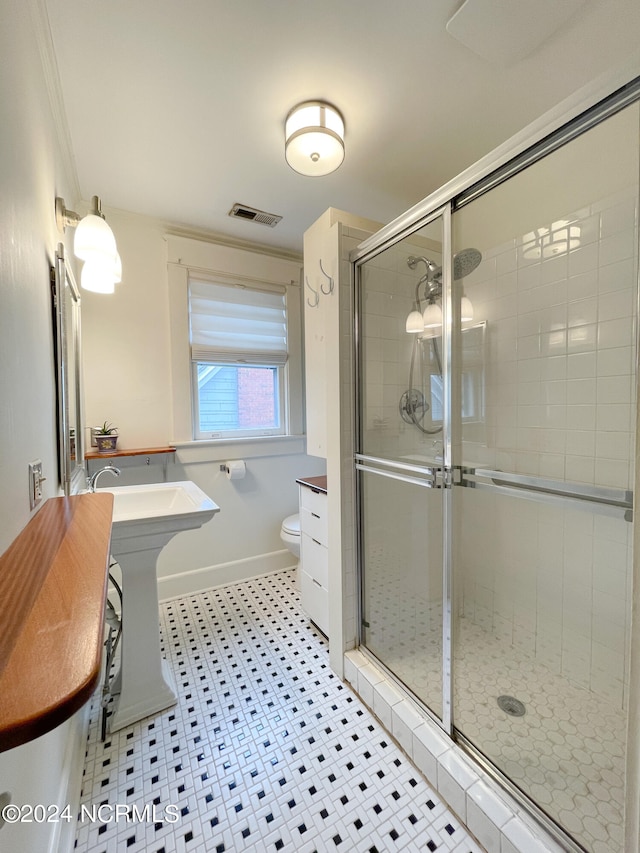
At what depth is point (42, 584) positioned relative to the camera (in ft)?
1.92

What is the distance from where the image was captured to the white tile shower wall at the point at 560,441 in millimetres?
1367

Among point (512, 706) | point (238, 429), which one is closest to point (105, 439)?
point (238, 429)

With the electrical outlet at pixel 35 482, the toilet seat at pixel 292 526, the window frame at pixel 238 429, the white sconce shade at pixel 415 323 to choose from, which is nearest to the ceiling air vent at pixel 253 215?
the window frame at pixel 238 429

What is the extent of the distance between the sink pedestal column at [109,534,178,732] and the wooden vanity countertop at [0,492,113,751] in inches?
28.6

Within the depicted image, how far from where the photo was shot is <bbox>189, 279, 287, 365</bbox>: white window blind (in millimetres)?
2445

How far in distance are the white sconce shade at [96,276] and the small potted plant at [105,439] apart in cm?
92

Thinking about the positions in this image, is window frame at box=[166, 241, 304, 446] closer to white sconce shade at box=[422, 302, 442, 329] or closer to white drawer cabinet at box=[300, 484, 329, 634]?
white drawer cabinet at box=[300, 484, 329, 634]

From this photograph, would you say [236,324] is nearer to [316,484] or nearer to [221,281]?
[221,281]

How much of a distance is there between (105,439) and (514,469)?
217cm

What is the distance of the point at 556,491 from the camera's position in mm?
1158

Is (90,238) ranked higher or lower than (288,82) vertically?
lower

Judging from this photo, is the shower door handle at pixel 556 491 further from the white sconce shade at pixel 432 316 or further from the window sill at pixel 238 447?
the window sill at pixel 238 447

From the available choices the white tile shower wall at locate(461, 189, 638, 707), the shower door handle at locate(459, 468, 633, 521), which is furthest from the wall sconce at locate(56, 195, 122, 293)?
the shower door handle at locate(459, 468, 633, 521)

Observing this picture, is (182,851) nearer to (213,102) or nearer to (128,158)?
(213,102)
